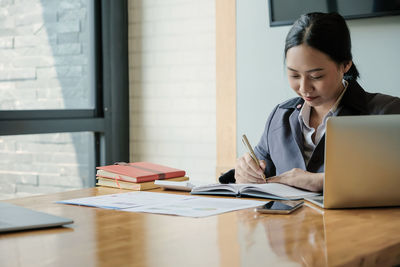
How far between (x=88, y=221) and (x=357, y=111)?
1.14 metres

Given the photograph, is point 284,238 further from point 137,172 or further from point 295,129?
point 295,129

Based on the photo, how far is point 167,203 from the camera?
168 cm

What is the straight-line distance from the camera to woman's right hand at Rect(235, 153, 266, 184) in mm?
1957

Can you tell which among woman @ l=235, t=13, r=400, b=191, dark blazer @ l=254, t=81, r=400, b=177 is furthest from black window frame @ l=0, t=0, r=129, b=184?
woman @ l=235, t=13, r=400, b=191

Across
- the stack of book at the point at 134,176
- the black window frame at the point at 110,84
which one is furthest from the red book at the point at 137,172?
the black window frame at the point at 110,84

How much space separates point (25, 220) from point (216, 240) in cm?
45

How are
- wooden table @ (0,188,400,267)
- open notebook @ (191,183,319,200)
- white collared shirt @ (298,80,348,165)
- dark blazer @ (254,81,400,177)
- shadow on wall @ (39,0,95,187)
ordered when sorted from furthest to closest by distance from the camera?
shadow on wall @ (39,0,95,187) < white collared shirt @ (298,80,348,165) < dark blazer @ (254,81,400,177) < open notebook @ (191,183,319,200) < wooden table @ (0,188,400,267)

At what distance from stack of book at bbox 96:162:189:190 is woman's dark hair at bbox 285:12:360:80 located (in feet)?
2.13

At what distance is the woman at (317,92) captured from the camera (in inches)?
83.6

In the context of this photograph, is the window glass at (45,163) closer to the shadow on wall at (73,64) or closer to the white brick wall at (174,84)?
Result: the shadow on wall at (73,64)

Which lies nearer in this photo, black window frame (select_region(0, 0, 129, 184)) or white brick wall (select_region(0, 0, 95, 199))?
white brick wall (select_region(0, 0, 95, 199))

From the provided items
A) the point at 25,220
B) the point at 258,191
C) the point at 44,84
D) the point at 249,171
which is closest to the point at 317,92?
the point at 249,171

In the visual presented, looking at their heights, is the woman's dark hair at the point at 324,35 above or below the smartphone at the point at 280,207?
above

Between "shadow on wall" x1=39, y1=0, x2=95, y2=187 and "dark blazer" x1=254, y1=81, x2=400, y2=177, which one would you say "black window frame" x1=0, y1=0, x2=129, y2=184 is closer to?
"shadow on wall" x1=39, y1=0, x2=95, y2=187
